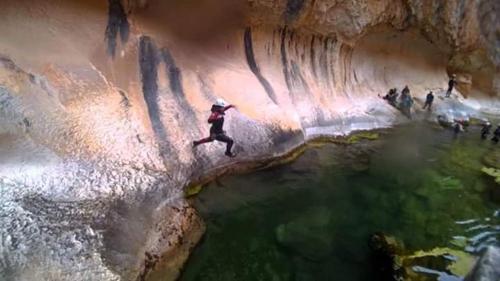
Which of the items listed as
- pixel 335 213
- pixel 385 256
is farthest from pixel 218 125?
pixel 385 256

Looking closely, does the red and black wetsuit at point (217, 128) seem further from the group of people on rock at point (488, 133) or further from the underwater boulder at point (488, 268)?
the group of people on rock at point (488, 133)

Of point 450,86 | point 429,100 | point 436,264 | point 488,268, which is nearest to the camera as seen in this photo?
point 488,268

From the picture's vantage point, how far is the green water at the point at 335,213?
827 centimetres

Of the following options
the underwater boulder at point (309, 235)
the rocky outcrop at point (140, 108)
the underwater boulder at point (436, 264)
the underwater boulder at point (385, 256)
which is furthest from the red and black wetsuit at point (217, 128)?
the underwater boulder at point (436, 264)

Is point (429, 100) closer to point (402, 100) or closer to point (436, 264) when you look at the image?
point (402, 100)

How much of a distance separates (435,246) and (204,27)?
804cm

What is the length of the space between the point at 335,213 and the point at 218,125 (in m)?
3.29

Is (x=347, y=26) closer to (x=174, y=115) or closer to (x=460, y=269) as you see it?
(x=174, y=115)

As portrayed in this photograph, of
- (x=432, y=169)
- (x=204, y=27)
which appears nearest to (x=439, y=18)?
(x=432, y=169)

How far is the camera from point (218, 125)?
10781 mm

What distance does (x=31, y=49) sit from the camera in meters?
9.64

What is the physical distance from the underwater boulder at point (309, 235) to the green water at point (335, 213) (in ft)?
0.06

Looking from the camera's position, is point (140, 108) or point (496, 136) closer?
point (140, 108)

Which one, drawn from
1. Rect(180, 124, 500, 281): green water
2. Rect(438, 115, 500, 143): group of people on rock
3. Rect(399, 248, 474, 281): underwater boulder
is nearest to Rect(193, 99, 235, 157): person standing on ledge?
Rect(180, 124, 500, 281): green water
